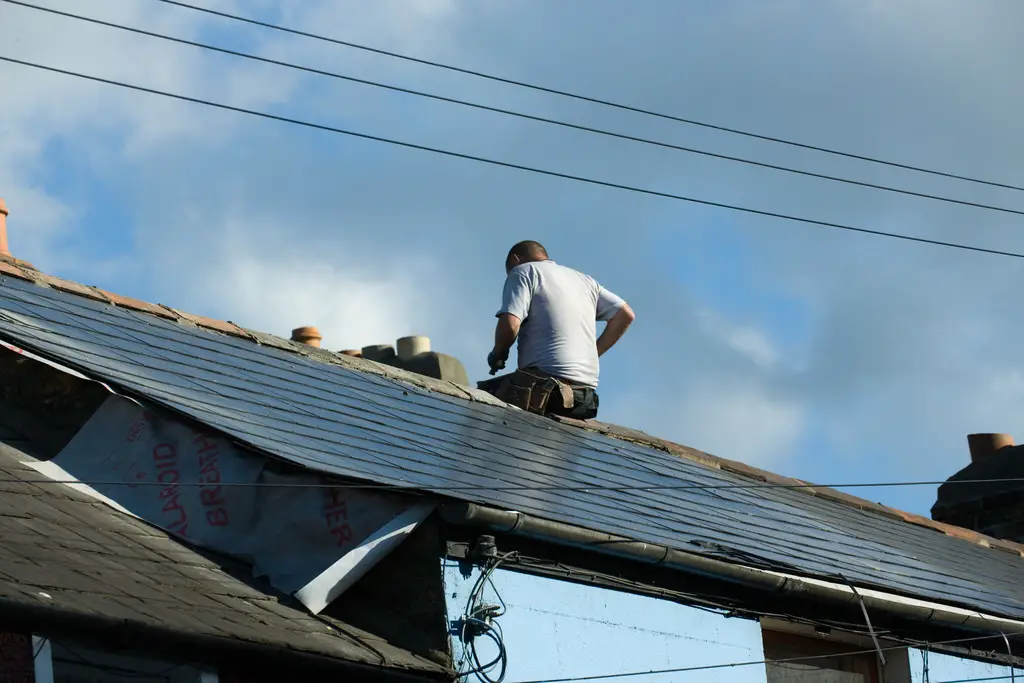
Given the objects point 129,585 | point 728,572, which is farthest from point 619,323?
point 129,585

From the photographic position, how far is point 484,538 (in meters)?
7.43

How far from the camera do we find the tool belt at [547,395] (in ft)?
39.4

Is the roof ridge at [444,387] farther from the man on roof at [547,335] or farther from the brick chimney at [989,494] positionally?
the brick chimney at [989,494]

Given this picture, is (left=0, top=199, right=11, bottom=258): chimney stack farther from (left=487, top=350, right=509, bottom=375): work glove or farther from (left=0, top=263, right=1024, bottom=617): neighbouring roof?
(left=487, top=350, right=509, bottom=375): work glove

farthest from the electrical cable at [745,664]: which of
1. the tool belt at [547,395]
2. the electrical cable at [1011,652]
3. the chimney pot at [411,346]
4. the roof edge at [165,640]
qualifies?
the chimney pot at [411,346]

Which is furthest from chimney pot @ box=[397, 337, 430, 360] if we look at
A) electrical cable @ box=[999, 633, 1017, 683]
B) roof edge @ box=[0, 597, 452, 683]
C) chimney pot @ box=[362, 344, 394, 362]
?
roof edge @ box=[0, 597, 452, 683]

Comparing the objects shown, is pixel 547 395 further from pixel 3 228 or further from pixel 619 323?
pixel 3 228

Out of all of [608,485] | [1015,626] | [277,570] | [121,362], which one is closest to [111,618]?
[277,570]

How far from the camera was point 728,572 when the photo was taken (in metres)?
8.53

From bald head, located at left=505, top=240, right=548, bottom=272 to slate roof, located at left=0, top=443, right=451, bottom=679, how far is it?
16.0 ft

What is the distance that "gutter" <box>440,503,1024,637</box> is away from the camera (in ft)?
24.3

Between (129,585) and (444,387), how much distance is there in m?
5.77

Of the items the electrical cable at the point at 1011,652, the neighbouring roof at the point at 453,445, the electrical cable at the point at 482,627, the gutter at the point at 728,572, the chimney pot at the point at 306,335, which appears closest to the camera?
the electrical cable at the point at 482,627

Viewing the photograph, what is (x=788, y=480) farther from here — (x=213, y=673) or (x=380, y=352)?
(x=213, y=673)
